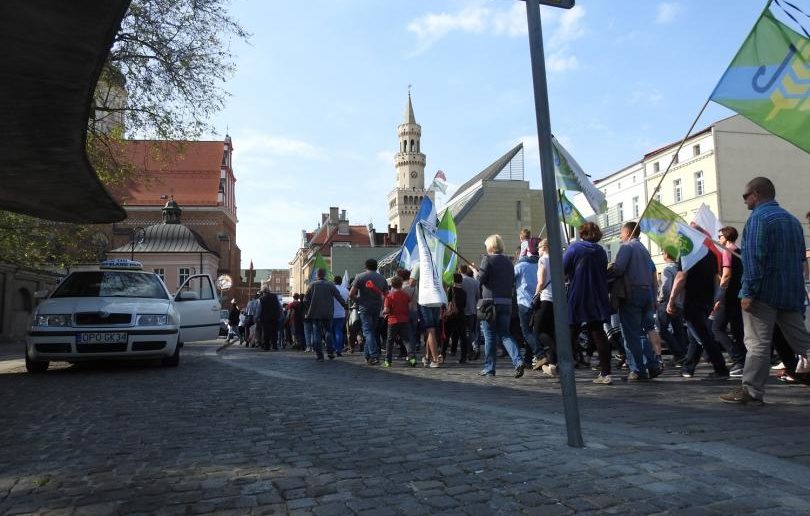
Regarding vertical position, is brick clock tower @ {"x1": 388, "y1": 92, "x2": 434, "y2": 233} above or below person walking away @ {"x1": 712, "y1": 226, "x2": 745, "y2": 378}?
above

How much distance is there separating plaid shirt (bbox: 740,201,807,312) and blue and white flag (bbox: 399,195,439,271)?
27.8 ft

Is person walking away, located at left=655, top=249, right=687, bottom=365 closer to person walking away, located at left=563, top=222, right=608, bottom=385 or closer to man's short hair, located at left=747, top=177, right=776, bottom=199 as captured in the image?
person walking away, located at left=563, top=222, right=608, bottom=385

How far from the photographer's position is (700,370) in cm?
946

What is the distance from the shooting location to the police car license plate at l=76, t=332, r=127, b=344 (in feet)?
30.6

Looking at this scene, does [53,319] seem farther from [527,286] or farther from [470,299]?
[470,299]

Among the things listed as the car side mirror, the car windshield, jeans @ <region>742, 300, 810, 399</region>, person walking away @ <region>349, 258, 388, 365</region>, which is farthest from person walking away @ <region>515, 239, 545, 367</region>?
the car side mirror

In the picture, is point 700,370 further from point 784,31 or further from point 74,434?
point 74,434

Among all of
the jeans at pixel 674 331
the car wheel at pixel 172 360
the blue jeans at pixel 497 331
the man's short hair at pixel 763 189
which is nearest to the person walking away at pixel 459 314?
the blue jeans at pixel 497 331

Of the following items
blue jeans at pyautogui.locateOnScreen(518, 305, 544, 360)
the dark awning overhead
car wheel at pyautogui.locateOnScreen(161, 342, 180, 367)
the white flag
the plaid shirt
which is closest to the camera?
the dark awning overhead

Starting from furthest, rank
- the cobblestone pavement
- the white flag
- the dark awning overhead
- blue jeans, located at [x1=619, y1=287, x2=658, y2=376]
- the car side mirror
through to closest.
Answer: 1. the car side mirror
2. the white flag
3. blue jeans, located at [x1=619, y1=287, x2=658, y2=376]
4. the dark awning overhead
5. the cobblestone pavement

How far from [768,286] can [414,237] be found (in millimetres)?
9592

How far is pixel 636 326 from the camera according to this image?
797 centimetres

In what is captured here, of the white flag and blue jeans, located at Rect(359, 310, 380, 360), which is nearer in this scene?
the white flag

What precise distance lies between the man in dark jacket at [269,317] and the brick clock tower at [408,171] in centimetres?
10909
